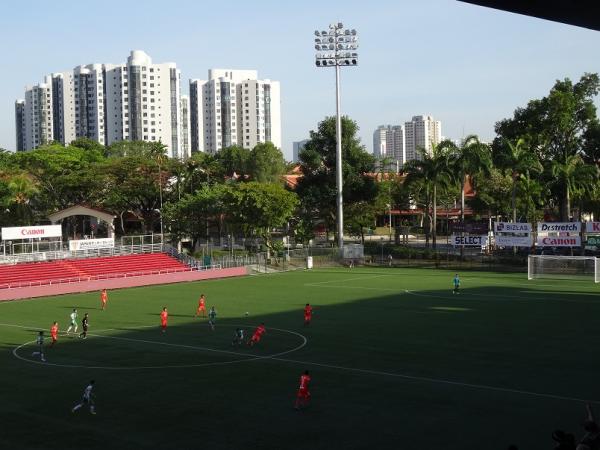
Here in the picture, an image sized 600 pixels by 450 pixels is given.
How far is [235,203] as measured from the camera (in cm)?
7519

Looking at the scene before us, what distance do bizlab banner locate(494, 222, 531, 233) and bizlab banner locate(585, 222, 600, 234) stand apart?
540 cm

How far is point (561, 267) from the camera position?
62906 mm

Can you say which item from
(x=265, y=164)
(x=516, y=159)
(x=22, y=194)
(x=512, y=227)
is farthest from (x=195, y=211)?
(x=265, y=164)

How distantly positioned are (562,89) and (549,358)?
214ft

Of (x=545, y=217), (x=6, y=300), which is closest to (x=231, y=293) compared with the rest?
(x=6, y=300)

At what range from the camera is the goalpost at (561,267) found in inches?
2404

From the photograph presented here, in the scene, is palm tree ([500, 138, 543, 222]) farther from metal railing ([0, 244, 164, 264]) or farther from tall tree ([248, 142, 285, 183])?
tall tree ([248, 142, 285, 183])

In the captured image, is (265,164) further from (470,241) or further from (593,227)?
(593,227)

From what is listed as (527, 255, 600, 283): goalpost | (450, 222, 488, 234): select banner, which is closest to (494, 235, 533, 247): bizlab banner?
(450, 222, 488, 234): select banner

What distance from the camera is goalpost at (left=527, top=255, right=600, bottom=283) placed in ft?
200

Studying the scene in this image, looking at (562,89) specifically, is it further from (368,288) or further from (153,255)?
(153,255)

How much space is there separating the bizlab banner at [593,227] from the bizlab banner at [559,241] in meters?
1.51

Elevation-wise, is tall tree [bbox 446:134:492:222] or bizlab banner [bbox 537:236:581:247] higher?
tall tree [bbox 446:134:492:222]

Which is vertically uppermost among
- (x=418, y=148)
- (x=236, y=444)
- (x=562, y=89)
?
(x=562, y=89)
